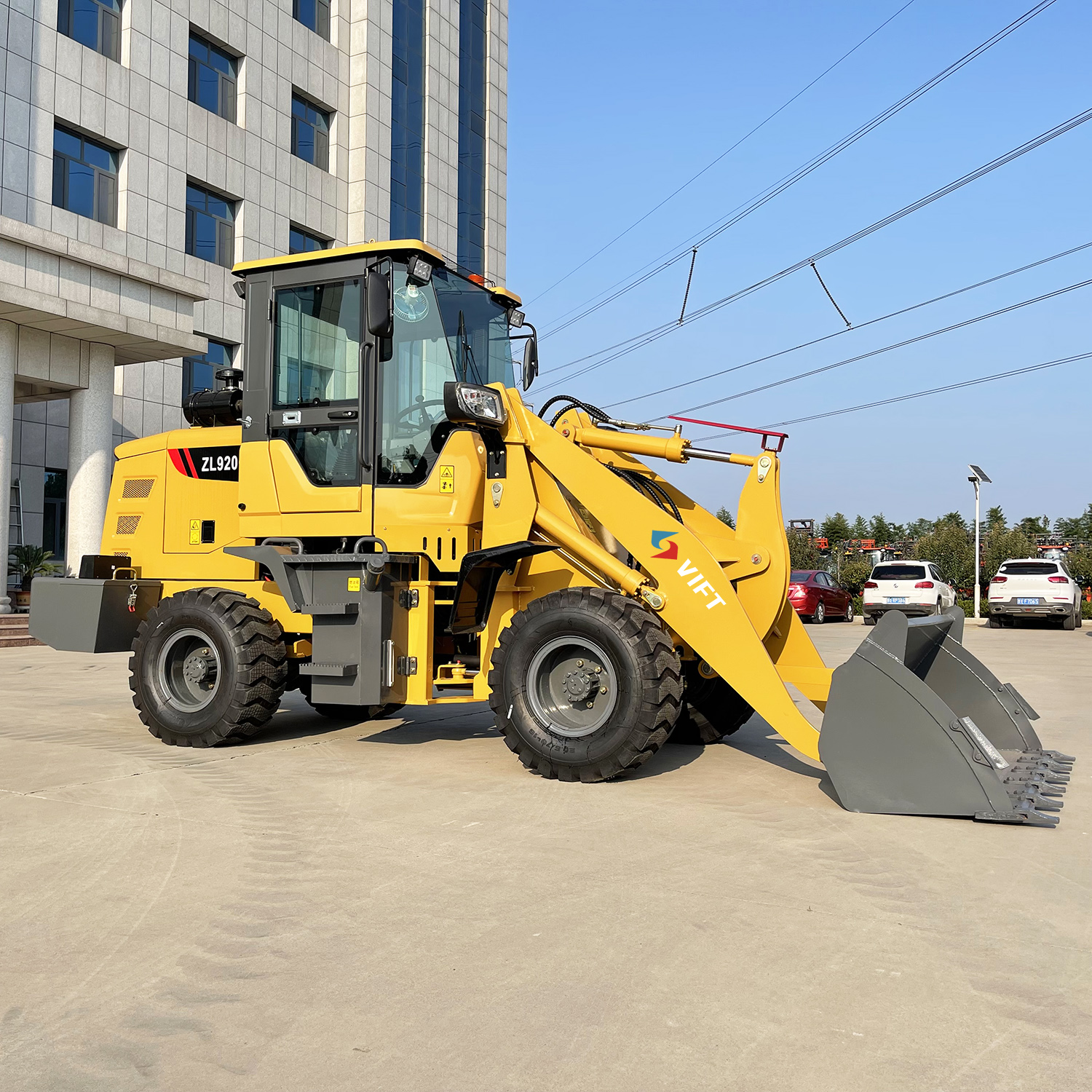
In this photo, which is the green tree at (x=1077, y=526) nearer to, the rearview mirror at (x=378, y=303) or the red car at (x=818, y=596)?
the red car at (x=818, y=596)

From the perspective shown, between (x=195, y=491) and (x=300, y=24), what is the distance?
2785 cm

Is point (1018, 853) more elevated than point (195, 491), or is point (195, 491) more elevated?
point (195, 491)

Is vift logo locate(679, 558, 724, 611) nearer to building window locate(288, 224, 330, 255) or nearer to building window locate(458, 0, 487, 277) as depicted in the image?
building window locate(288, 224, 330, 255)

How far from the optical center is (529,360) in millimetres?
8383

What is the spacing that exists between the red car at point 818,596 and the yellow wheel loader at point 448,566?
19.8 meters

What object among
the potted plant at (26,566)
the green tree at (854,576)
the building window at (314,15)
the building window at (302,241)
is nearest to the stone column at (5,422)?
the potted plant at (26,566)

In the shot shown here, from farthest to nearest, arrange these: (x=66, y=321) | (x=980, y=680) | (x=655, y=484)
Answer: (x=66, y=321) → (x=655, y=484) → (x=980, y=680)

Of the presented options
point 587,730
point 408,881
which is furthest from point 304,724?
point 408,881

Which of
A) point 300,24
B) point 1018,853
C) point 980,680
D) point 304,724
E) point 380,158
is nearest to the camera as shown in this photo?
point 1018,853

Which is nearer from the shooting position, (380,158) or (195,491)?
(195,491)

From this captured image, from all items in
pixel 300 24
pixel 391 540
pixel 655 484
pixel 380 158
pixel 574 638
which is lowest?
pixel 574 638

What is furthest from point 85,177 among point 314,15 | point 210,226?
point 314,15

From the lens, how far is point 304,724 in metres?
9.02

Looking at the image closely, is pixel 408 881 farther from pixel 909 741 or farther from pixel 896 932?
pixel 909 741
